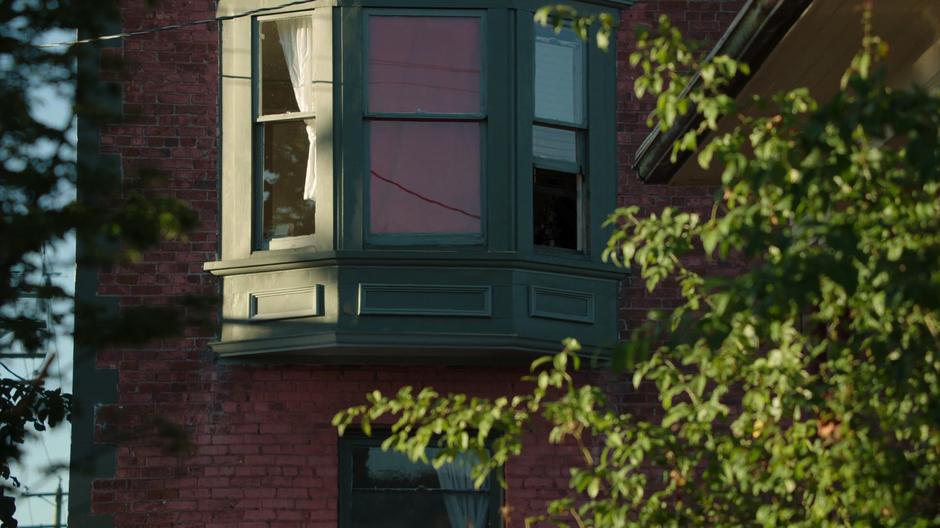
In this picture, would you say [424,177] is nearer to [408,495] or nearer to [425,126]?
[425,126]

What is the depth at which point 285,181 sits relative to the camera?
39.2 feet

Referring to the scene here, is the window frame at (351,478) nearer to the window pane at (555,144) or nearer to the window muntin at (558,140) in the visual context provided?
the window muntin at (558,140)

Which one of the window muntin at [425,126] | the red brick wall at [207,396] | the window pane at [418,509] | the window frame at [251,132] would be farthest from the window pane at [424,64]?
the window pane at [418,509]

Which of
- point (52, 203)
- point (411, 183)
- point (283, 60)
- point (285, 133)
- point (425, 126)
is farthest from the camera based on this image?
point (283, 60)

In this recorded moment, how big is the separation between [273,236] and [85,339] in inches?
224

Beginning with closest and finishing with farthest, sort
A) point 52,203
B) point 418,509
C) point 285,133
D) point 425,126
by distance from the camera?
1. point 52,203
2. point 425,126
3. point 418,509
4. point 285,133

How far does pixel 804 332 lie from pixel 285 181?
593cm

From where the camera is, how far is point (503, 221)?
11.6m

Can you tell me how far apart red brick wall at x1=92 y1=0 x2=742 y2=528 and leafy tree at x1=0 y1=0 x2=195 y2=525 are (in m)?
5.29

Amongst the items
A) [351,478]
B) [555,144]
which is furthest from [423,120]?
[351,478]

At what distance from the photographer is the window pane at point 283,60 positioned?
1204 cm

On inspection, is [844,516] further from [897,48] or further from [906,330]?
[897,48]

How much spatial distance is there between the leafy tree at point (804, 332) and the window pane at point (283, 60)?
526 centimetres

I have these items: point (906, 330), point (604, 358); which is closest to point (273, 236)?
point (604, 358)
